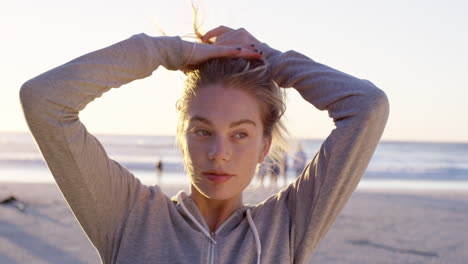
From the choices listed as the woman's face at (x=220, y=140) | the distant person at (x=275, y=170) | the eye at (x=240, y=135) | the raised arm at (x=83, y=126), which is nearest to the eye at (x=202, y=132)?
the woman's face at (x=220, y=140)

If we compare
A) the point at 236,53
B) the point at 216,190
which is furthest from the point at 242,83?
the point at 216,190

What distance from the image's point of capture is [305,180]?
2332mm

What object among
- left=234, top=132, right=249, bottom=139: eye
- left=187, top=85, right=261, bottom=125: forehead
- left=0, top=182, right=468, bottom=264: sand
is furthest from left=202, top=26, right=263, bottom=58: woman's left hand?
left=0, top=182, right=468, bottom=264: sand

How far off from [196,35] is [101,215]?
89 centimetres

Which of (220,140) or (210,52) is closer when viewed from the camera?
(220,140)

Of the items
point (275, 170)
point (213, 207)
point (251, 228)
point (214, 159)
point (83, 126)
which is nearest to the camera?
point (83, 126)

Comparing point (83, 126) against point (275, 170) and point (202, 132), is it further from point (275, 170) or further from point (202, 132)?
point (275, 170)

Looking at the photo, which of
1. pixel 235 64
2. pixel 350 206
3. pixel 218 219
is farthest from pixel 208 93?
pixel 350 206

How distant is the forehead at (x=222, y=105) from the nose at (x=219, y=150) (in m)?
0.08

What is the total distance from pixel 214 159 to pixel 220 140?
0.08 meters

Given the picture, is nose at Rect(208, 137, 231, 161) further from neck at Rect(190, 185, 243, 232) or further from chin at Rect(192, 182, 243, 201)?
neck at Rect(190, 185, 243, 232)

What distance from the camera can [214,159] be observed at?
216cm

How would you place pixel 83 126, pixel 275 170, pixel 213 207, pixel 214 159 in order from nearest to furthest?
pixel 83 126 → pixel 214 159 → pixel 213 207 → pixel 275 170

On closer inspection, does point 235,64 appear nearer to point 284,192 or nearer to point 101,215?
point 284,192
